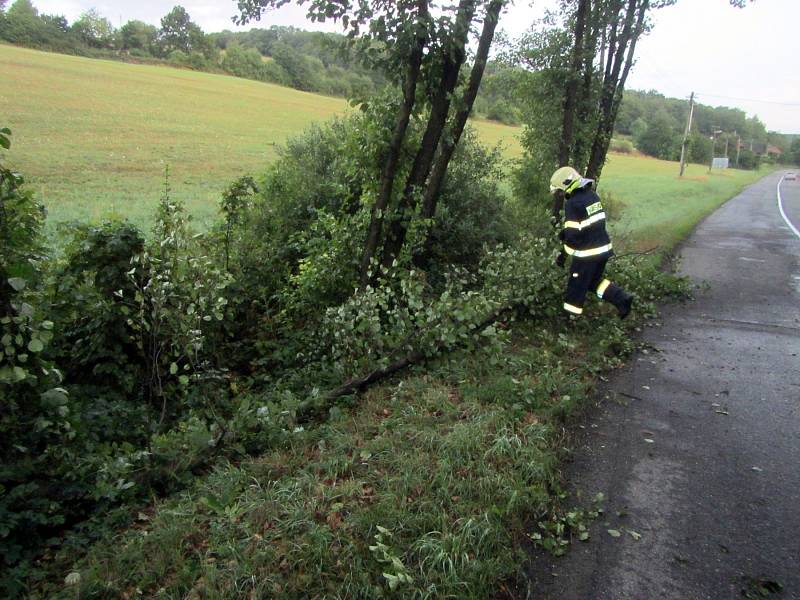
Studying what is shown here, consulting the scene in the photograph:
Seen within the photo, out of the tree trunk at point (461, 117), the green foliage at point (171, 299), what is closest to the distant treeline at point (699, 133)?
the tree trunk at point (461, 117)

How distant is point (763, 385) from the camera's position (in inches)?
223

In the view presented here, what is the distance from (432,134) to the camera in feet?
23.1

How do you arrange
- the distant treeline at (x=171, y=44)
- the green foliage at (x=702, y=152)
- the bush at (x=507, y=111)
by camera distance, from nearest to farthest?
the bush at (x=507, y=111), the distant treeline at (x=171, y=44), the green foliage at (x=702, y=152)

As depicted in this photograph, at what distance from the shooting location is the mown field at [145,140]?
16109 mm

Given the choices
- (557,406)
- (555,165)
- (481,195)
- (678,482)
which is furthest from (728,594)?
(555,165)

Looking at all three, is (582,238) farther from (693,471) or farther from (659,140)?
(659,140)

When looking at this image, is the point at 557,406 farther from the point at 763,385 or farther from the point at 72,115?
the point at 72,115

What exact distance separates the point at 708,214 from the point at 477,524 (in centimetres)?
2643

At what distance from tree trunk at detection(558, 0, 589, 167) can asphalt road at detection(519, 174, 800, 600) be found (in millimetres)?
3918

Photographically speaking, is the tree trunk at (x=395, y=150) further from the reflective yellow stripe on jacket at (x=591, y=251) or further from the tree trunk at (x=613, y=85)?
the tree trunk at (x=613, y=85)

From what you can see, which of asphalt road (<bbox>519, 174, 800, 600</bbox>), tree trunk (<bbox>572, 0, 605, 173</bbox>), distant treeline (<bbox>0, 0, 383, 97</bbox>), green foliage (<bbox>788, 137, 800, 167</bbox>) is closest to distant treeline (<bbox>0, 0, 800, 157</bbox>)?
distant treeline (<bbox>0, 0, 383, 97</bbox>)

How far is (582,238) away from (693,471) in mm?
3443

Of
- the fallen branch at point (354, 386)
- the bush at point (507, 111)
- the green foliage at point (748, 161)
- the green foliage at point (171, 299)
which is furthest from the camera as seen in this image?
the green foliage at point (748, 161)

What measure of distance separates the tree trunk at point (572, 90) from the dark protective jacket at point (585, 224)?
3787 mm
